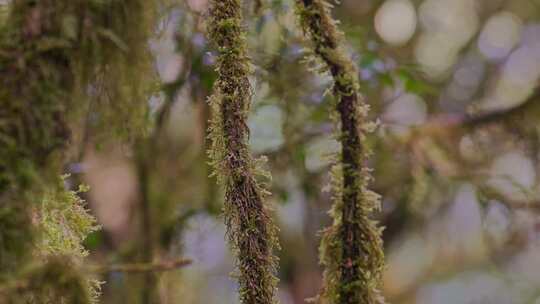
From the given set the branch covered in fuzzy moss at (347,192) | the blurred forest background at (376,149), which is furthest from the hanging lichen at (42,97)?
the branch covered in fuzzy moss at (347,192)

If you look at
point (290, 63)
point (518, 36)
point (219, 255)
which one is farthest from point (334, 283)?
point (219, 255)

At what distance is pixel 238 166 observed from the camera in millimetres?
621

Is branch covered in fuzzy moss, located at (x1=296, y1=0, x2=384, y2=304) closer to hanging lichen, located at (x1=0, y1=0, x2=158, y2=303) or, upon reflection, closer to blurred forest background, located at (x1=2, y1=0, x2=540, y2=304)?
blurred forest background, located at (x1=2, y1=0, x2=540, y2=304)

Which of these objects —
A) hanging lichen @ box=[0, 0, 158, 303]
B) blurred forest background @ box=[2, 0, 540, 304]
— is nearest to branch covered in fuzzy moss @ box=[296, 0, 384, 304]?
blurred forest background @ box=[2, 0, 540, 304]

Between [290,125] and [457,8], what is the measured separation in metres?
2.05

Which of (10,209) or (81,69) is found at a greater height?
(81,69)

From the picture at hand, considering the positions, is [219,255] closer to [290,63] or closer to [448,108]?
[448,108]

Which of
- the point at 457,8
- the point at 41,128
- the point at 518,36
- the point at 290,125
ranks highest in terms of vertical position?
the point at 457,8

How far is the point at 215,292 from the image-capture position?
4.05 m

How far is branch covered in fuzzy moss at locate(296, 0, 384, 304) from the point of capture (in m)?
0.60

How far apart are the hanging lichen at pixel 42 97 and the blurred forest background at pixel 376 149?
0.21ft

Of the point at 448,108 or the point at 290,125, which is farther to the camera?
the point at 448,108

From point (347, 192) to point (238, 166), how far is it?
0.11m

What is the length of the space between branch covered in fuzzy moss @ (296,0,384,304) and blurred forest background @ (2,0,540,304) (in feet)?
0.09
